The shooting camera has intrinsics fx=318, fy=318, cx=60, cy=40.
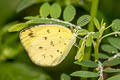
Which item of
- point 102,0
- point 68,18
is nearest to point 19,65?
point 102,0

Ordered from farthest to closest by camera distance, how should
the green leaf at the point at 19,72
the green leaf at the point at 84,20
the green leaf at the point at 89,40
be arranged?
the green leaf at the point at 19,72
the green leaf at the point at 84,20
the green leaf at the point at 89,40

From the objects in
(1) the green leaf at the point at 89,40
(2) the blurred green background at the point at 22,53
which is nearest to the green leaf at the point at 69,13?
(1) the green leaf at the point at 89,40

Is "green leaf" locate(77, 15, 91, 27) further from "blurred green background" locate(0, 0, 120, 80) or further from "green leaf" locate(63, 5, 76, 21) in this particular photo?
"blurred green background" locate(0, 0, 120, 80)

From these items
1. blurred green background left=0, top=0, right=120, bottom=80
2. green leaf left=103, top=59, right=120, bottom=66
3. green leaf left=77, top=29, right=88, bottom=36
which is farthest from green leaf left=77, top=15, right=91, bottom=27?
blurred green background left=0, top=0, right=120, bottom=80

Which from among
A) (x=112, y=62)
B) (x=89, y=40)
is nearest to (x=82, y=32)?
(x=89, y=40)

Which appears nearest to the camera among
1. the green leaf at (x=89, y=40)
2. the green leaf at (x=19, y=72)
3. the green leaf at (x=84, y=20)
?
the green leaf at (x=89, y=40)

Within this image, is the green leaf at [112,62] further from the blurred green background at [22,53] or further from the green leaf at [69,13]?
the blurred green background at [22,53]

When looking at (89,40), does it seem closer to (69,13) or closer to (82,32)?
(82,32)
